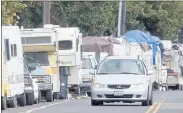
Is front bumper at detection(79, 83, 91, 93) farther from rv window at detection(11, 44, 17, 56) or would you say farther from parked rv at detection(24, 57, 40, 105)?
rv window at detection(11, 44, 17, 56)

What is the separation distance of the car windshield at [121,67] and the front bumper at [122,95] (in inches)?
30.7

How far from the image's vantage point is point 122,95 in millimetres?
29188

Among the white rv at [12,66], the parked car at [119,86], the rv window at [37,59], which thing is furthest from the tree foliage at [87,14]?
the parked car at [119,86]

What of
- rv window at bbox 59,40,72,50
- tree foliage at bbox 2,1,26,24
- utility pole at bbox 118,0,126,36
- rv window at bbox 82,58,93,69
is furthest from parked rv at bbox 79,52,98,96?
utility pole at bbox 118,0,126,36

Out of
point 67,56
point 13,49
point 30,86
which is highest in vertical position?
point 13,49

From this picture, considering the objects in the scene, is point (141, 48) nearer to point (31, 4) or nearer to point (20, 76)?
point (31, 4)

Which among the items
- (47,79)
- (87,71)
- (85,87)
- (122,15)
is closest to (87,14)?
(122,15)

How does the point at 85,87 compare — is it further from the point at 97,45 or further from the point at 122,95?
the point at 122,95

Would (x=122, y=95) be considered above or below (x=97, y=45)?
below

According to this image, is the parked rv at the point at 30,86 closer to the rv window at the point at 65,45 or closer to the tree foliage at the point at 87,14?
the rv window at the point at 65,45

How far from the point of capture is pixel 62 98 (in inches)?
1527

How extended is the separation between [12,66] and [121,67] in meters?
3.70

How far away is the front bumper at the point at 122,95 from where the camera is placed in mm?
29125

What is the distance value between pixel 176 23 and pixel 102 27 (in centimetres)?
2204
